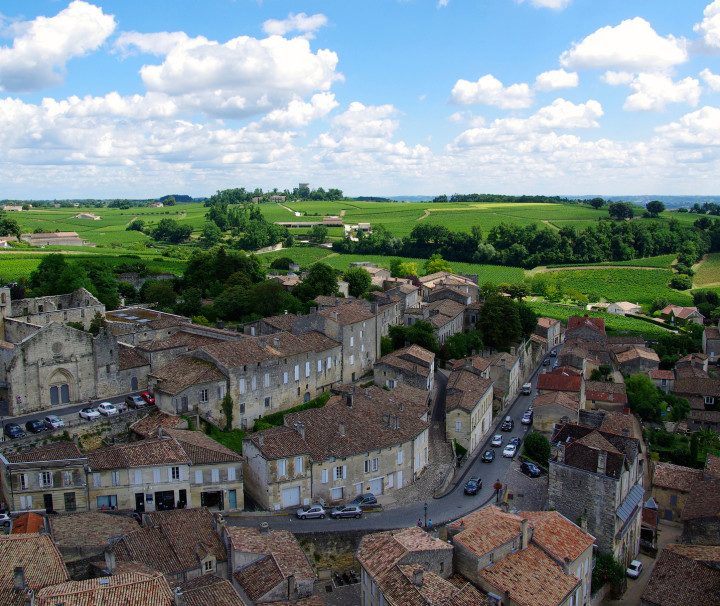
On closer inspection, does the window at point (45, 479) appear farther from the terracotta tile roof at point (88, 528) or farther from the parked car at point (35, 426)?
the parked car at point (35, 426)

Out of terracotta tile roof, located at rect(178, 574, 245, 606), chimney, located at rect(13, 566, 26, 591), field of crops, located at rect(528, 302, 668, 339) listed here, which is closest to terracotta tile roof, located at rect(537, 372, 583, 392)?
field of crops, located at rect(528, 302, 668, 339)

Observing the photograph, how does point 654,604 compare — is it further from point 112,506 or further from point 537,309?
point 537,309

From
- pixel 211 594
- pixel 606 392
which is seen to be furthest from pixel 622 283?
pixel 211 594

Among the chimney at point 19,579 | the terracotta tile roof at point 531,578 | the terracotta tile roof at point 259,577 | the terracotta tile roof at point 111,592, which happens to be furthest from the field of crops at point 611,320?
the chimney at point 19,579

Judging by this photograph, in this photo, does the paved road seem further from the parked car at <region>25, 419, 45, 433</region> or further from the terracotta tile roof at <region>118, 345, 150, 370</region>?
the terracotta tile roof at <region>118, 345, 150, 370</region>

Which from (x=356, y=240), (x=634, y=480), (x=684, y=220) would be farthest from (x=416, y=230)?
(x=634, y=480)

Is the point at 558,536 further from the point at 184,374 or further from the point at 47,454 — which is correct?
the point at 47,454

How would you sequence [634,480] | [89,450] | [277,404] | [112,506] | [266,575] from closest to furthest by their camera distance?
[266,575] → [112,506] → [89,450] → [634,480] → [277,404]
